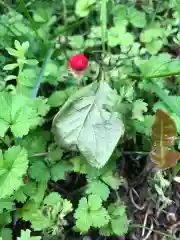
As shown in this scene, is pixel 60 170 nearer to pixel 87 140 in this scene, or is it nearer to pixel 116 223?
pixel 87 140

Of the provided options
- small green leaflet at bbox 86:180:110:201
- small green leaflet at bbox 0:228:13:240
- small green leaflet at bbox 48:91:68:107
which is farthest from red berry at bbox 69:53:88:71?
small green leaflet at bbox 0:228:13:240

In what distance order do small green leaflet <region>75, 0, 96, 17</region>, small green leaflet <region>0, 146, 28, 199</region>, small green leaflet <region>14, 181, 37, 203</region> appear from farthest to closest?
small green leaflet <region>75, 0, 96, 17</region> < small green leaflet <region>14, 181, 37, 203</region> < small green leaflet <region>0, 146, 28, 199</region>

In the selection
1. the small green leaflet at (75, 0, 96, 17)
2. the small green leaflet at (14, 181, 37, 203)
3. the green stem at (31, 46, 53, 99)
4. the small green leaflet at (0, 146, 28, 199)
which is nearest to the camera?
the small green leaflet at (0, 146, 28, 199)

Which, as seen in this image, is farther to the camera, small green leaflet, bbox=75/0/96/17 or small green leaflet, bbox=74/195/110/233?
small green leaflet, bbox=75/0/96/17

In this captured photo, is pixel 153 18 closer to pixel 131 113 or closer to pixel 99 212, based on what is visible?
pixel 131 113

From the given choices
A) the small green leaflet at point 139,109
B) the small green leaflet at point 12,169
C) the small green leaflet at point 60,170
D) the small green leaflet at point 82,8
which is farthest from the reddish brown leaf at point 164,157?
the small green leaflet at point 82,8

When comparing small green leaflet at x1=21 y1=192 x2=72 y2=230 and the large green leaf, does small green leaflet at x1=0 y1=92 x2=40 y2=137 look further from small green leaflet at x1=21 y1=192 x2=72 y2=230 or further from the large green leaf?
small green leaflet at x1=21 y1=192 x2=72 y2=230

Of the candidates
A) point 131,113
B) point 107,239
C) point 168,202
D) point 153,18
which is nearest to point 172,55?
point 153,18

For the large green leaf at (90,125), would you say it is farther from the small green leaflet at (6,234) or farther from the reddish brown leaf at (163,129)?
the small green leaflet at (6,234)
